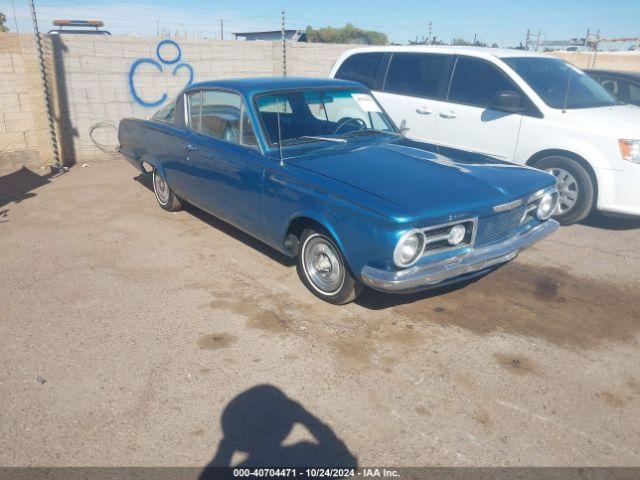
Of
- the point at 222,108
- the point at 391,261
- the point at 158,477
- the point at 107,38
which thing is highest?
the point at 107,38

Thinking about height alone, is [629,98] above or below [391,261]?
above

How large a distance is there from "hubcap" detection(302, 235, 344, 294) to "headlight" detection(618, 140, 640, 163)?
363 centimetres

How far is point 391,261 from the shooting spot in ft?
10.8

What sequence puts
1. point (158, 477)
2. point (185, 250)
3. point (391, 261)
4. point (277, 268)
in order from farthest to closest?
point (185, 250) → point (277, 268) → point (391, 261) → point (158, 477)

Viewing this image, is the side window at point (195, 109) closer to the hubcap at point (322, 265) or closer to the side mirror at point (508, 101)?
the hubcap at point (322, 265)

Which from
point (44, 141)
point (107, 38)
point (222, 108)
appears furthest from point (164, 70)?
point (222, 108)

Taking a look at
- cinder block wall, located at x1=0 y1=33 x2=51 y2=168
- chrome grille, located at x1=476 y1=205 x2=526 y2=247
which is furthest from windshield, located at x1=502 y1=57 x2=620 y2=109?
cinder block wall, located at x1=0 y1=33 x2=51 y2=168

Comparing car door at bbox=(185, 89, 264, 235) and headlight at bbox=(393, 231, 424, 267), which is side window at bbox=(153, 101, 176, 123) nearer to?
car door at bbox=(185, 89, 264, 235)

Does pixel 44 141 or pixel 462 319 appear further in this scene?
pixel 44 141

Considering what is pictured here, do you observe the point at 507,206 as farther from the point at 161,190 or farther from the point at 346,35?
the point at 346,35

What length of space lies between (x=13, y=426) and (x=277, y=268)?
2.52 meters

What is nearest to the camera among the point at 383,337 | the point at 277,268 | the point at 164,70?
the point at 383,337

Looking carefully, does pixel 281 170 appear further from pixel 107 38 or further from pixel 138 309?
pixel 107 38

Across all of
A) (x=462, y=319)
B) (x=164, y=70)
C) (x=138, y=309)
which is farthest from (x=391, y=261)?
(x=164, y=70)
